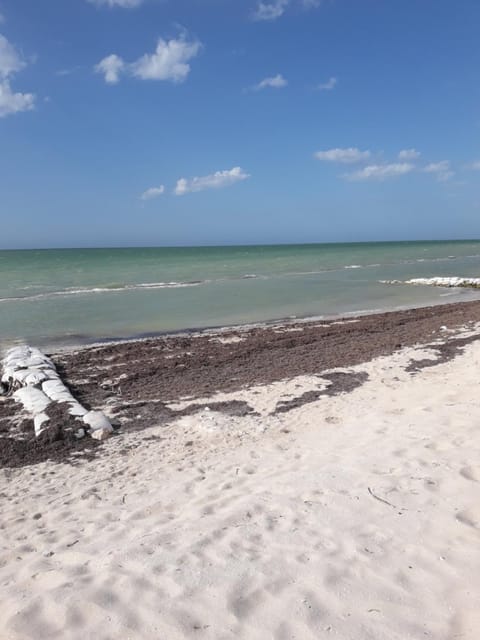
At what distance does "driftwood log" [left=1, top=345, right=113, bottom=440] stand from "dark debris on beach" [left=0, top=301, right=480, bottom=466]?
20 centimetres

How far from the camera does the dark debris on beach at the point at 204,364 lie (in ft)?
22.1

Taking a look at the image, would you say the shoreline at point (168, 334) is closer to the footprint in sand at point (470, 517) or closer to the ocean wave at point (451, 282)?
the footprint in sand at point (470, 517)

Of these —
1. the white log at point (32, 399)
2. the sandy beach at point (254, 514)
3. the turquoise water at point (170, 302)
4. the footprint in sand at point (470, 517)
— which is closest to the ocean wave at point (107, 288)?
the turquoise water at point (170, 302)

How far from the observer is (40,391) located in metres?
7.96

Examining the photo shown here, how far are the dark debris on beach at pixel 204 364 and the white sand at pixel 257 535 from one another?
879 millimetres

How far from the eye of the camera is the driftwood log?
648 cm

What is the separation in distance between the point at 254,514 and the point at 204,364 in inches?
251

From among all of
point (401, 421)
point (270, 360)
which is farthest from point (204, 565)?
point (270, 360)

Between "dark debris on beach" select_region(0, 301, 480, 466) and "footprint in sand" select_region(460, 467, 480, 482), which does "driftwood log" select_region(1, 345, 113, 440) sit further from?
"footprint in sand" select_region(460, 467, 480, 482)

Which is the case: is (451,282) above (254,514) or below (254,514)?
above

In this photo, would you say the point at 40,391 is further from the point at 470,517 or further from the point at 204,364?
the point at 470,517

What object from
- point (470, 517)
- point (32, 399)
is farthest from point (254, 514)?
point (32, 399)

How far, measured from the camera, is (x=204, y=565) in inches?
126

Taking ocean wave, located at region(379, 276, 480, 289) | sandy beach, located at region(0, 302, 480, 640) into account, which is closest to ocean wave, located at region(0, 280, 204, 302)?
ocean wave, located at region(379, 276, 480, 289)
